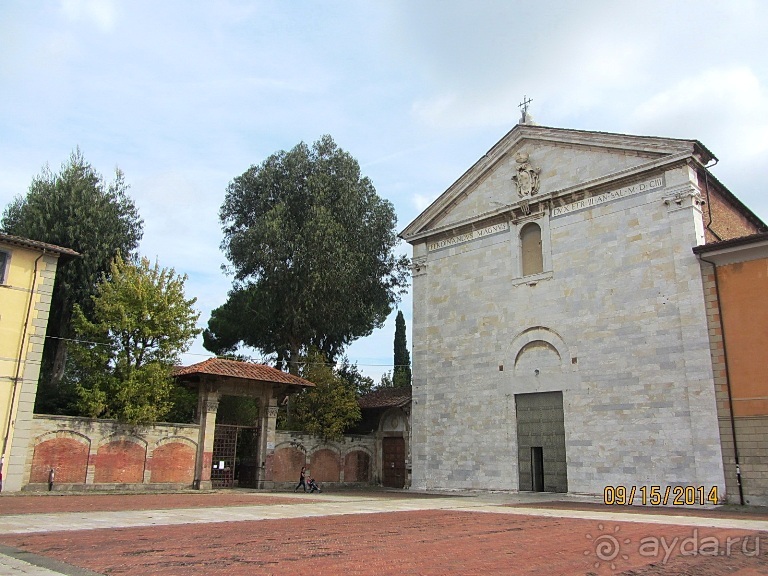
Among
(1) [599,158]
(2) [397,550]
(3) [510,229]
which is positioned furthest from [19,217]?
(2) [397,550]

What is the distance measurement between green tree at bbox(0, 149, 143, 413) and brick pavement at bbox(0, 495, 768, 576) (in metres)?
20.0

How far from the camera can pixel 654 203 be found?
67.5ft

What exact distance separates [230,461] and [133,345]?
244 inches

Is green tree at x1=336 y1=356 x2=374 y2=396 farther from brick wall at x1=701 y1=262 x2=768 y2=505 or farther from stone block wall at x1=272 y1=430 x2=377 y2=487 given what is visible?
brick wall at x1=701 y1=262 x2=768 y2=505

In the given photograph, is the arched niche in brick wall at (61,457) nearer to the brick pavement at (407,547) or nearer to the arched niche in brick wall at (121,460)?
the arched niche in brick wall at (121,460)

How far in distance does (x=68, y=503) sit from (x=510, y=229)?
17293 mm

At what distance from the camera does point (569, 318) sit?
71.4 ft

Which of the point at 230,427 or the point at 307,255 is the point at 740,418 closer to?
the point at 230,427

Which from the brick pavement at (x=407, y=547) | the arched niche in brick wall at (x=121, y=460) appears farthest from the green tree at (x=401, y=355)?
the brick pavement at (x=407, y=547)

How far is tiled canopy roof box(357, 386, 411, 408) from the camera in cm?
2823

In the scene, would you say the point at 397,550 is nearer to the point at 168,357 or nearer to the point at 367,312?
the point at 168,357

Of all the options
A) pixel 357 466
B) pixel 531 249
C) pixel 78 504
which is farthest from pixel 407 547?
pixel 357 466

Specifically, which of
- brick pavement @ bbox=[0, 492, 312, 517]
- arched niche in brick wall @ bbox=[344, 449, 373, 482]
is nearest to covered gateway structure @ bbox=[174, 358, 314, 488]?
arched niche in brick wall @ bbox=[344, 449, 373, 482]

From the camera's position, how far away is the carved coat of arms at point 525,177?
23.8 meters
